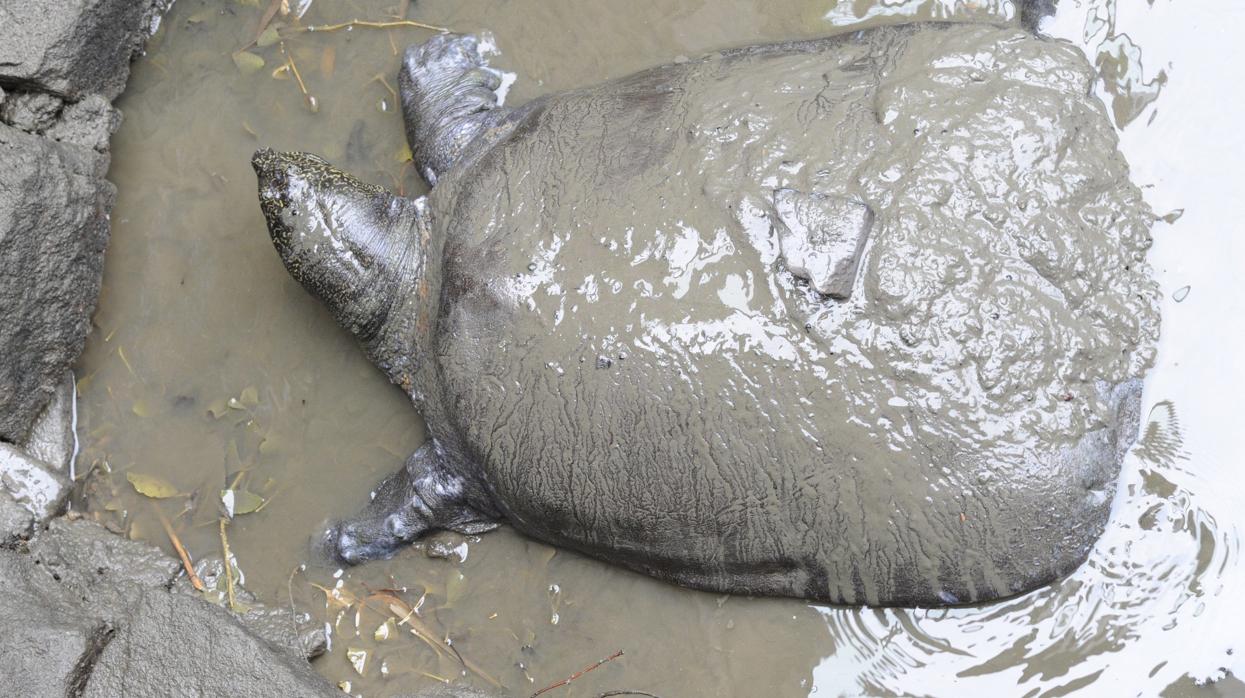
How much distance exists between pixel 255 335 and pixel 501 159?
137 centimetres

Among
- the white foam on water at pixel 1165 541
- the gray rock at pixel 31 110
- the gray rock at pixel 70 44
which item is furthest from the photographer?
the gray rock at pixel 31 110

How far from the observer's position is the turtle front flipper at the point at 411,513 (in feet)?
13.2

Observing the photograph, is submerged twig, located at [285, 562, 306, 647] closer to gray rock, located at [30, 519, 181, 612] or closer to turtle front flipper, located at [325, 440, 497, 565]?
→ turtle front flipper, located at [325, 440, 497, 565]

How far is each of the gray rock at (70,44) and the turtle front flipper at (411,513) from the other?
83.0 inches

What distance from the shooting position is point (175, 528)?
13.9 feet

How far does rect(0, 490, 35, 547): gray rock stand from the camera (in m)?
3.85

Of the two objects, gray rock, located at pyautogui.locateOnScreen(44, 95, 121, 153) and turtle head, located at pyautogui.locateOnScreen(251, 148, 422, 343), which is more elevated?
gray rock, located at pyautogui.locateOnScreen(44, 95, 121, 153)

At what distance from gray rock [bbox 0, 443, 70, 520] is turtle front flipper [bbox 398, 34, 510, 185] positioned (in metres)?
1.97

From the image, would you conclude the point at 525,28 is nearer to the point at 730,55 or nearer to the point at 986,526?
the point at 730,55

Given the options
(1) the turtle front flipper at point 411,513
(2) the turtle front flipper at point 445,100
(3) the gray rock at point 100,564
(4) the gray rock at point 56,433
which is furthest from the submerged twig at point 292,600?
(2) the turtle front flipper at point 445,100

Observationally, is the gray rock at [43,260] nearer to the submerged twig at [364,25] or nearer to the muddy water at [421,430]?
the muddy water at [421,430]

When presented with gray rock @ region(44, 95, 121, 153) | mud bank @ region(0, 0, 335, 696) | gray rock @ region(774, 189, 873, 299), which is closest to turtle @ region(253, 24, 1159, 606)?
gray rock @ region(774, 189, 873, 299)

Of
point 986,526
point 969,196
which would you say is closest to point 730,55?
point 969,196

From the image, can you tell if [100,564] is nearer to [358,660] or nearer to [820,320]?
[358,660]
